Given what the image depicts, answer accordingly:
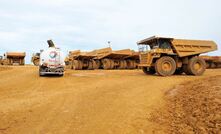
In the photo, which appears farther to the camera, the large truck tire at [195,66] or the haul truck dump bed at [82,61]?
the haul truck dump bed at [82,61]

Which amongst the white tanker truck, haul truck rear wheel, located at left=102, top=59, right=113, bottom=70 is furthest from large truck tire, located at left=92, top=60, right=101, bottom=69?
the white tanker truck

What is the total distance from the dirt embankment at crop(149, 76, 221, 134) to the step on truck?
29.4 feet

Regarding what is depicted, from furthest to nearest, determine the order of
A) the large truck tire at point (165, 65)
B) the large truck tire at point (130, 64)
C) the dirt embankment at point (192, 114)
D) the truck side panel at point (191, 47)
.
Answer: the large truck tire at point (130, 64) < the truck side panel at point (191, 47) < the large truck tire at point (165, 65) < the dirt embankment at point (192, 114)

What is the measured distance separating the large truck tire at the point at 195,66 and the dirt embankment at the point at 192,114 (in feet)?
33.3

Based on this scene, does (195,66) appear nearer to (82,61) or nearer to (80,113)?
(80,113)

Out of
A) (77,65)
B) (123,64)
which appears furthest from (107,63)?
(77,65)

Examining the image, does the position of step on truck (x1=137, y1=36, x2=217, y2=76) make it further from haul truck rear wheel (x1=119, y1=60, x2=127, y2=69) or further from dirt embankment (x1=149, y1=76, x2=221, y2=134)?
haul truck rear wheel (x1=119, y1=60, x2=127, y2=69)

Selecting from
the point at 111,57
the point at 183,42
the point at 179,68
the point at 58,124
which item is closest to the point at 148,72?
the point at 179,68

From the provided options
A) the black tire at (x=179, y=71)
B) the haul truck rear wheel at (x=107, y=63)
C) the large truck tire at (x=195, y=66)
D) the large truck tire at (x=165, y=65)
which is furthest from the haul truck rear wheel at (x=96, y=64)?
the large truck tire at (x=195, y=66)

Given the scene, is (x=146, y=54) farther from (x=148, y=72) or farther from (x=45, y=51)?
(x=45, y=51)

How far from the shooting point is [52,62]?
19.9 meters

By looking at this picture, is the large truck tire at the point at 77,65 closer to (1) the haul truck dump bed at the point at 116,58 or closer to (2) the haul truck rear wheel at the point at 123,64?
(1) the haul truck dump bed at the point at 116,58

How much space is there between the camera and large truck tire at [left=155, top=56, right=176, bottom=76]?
18375 millimetres

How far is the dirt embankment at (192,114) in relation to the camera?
21.0ft
